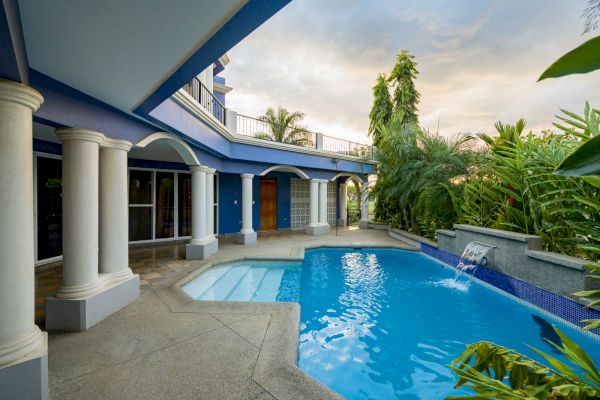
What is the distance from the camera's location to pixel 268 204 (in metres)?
14.0

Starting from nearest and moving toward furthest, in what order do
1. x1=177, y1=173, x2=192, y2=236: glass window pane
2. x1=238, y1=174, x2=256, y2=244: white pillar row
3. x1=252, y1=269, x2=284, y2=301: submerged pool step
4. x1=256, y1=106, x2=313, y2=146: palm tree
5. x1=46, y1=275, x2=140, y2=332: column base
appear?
x1=46, y1=275, x2=140, y2=332: column base, x1=252, y1=269, x2=284, y2=301: submerged pool step, x1=238, y1=174, x2=256, y2=244: white pillar row, x1=177, y1=173, x2=192, y2=236: glass window pane, x1=256, y1=106, x2=313, y2=146: palm tree

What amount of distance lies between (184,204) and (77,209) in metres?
7.11

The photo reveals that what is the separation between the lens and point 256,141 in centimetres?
1025

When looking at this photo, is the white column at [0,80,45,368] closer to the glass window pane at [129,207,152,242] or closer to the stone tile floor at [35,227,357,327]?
the stone tile floor at [35,227,357,327]

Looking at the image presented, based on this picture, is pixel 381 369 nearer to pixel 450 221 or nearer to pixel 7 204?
pixel 7 204

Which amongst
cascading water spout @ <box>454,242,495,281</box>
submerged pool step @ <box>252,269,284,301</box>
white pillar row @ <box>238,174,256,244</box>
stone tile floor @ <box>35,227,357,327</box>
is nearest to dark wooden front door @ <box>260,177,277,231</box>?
white pillar row @ <box>238,174,256,244</box>

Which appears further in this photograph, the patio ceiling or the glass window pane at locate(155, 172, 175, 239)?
the glass window pane at locate(155, 172, 175, 239)

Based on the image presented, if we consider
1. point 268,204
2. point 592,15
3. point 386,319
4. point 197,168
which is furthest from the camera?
point 268,204

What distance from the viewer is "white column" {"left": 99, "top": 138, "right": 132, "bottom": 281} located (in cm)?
460

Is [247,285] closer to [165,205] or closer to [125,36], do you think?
[125,36]

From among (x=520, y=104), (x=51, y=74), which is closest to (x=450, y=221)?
(x=520, y=104)

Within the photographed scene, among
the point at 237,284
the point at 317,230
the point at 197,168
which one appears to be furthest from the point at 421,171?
the point at 197,168

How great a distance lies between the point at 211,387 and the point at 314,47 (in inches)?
284

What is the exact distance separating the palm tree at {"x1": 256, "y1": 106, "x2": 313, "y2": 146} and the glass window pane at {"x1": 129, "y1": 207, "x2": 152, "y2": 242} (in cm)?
980
